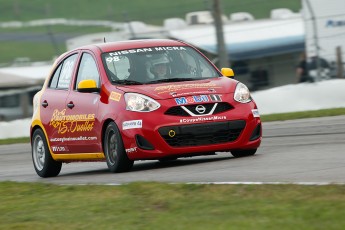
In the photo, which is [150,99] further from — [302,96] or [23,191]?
[302,96]

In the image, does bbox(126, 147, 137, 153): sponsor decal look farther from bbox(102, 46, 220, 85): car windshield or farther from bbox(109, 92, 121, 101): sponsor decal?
bbox(102, 46, 220, 85): car windshield

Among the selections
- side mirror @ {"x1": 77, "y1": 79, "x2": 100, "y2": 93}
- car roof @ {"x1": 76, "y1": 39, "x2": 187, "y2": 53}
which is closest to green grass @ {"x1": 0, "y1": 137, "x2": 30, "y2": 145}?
car roof @ {"x1": 76, "y1": 39, "x2": 187, "y2": 53}

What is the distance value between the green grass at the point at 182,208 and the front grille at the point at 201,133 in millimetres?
1624

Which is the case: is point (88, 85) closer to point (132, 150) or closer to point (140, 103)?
point (140, 103)

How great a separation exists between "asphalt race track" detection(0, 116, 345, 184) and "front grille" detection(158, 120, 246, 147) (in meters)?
0.26

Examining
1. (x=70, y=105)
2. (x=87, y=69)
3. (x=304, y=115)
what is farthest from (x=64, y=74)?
(x=304, y=115)

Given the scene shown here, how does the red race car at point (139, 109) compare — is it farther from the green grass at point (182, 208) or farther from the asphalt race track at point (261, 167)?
the green grass at point (182, 208)

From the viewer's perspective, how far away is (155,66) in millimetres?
12500

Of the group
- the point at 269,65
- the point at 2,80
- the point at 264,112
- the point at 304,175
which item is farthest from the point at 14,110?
the point at 304,175

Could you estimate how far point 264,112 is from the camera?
2319 centimetres

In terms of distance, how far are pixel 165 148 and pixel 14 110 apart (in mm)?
21774

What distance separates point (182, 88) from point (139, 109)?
0.55 metres

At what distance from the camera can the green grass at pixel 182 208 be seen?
7.20 metres

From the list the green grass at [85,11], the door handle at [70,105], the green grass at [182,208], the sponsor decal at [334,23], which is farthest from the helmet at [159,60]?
the green grass at [85,11]
